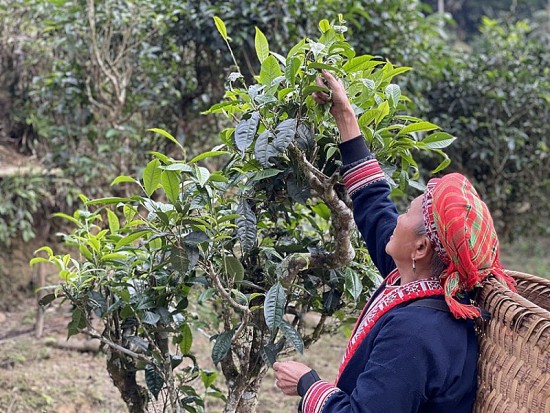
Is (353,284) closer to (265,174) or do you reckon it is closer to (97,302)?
(265,174)

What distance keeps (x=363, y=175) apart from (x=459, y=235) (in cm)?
44

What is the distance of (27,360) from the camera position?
3881 millimetres

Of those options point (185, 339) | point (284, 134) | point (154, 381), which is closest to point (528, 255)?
point (185, 339)

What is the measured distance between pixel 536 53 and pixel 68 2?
3858mm

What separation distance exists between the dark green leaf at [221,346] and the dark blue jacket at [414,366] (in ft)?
1.43

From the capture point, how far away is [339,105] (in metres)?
1.75

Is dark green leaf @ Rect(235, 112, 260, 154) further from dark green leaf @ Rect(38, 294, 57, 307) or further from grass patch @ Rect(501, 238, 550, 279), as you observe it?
grass patch @ Rect(501, 238, 550, 279)

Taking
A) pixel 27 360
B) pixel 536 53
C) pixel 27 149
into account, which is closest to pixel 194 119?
pixel 27 149

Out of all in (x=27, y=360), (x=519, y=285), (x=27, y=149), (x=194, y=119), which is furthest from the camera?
(x=27, y=149)

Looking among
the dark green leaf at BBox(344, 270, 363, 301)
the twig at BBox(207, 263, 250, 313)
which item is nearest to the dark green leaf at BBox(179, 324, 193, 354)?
the twig at BBox(207, 263, 250, 313)

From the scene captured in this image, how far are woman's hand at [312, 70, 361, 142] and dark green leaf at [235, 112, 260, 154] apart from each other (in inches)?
6.9

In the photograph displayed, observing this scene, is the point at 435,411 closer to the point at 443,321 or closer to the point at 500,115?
the point at 443,321

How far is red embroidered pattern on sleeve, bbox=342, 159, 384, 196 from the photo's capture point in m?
1.80

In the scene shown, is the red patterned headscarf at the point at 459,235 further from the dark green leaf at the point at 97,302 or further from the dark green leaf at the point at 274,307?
the dark green leaf at the point at 97,302
